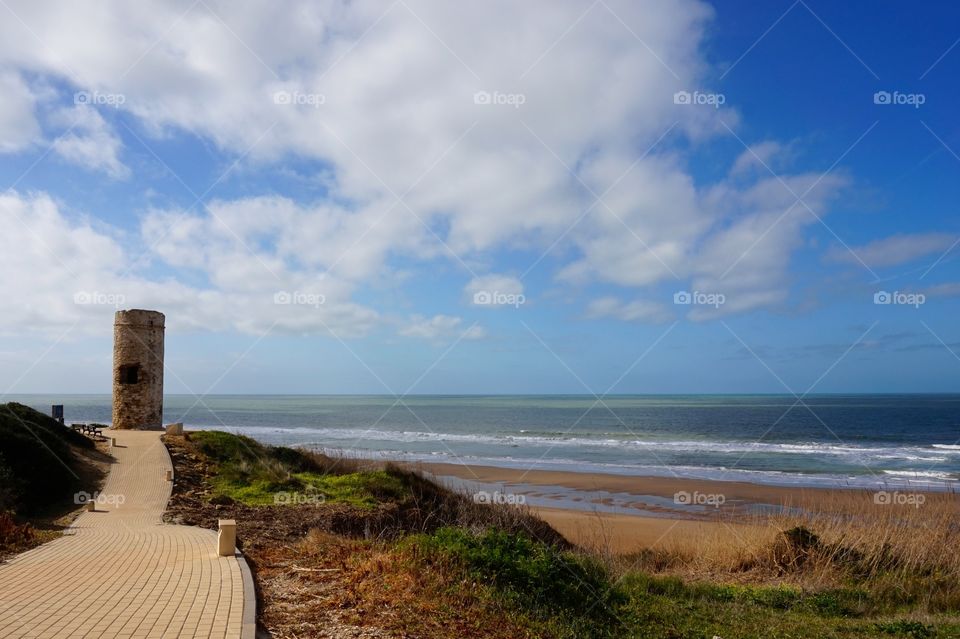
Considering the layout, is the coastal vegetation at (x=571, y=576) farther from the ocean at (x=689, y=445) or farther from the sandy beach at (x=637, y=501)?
the ocean at (x=689, y=445)

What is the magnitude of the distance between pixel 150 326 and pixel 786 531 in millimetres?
24710

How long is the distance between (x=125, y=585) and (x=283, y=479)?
1041 cm

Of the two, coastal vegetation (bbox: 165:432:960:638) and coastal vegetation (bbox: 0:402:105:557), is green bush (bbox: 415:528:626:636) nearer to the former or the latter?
coastal vegetation (bbox: 165:432:960:638)

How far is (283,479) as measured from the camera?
18109 millimetres

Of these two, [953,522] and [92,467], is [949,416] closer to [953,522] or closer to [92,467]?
[953,522]

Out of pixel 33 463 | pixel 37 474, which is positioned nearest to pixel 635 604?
pixel 37 474

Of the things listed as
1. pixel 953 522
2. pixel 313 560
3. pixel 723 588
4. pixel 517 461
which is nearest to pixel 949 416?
pixel 517 461

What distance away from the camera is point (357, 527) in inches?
558

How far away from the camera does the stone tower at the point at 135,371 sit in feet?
88.3

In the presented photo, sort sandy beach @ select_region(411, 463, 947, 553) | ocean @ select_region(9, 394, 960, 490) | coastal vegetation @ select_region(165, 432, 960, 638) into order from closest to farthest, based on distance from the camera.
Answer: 1. coastal vegetation @ select_region(165, 432, 960, 638)
2. sandy beach @ select_region(411, 463, 947, 553)
3. ocean @ select_region(9, 394, 960, 490)


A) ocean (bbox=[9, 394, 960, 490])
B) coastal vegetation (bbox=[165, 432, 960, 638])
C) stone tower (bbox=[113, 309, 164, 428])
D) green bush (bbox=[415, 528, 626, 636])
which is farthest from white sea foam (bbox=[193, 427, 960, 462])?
green bush (bbox=[415, 528, 626, 636])

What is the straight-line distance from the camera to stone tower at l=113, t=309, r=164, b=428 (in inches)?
1060

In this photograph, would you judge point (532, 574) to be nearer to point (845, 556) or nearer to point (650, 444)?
point (845, 556)

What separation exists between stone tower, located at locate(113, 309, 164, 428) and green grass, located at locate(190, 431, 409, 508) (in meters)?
5.84
